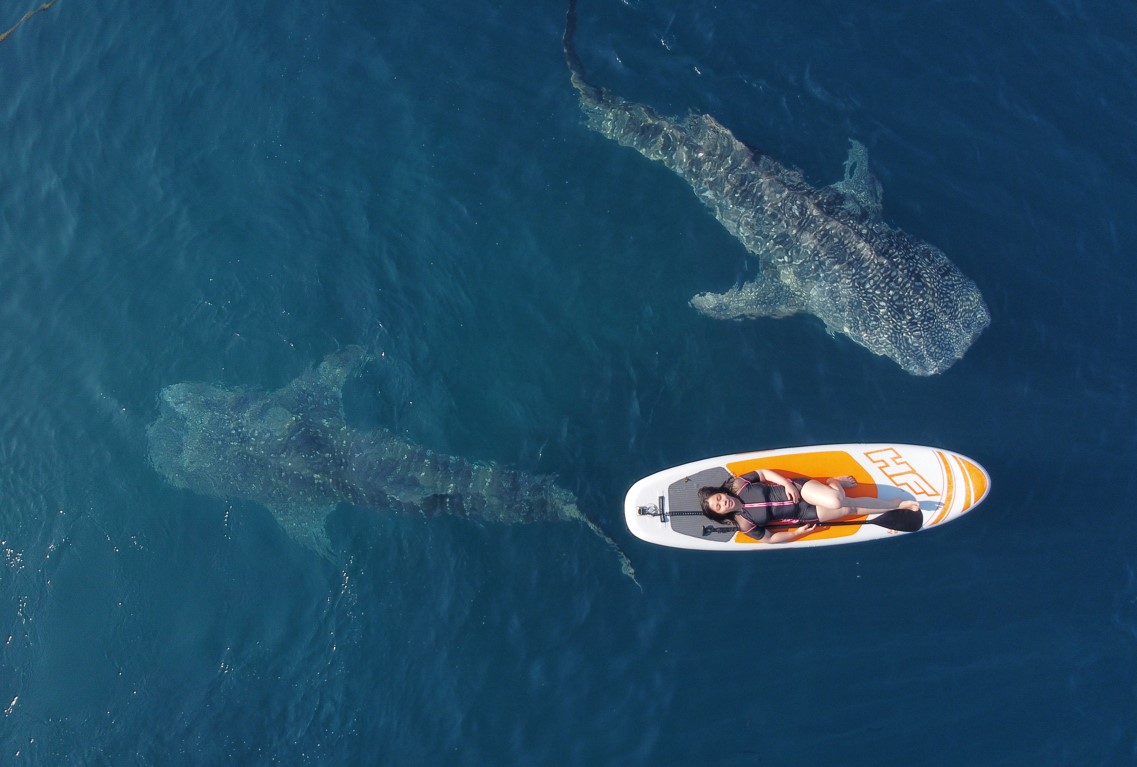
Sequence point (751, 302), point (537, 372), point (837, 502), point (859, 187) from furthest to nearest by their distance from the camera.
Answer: point (859, 187), point (751, 302), point (537, 372), point (837, 502)

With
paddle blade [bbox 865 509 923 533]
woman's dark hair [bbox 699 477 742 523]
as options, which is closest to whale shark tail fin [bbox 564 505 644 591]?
woman's dark hair [bbox 699 477 742 523]

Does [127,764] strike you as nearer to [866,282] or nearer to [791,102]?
[866,282]

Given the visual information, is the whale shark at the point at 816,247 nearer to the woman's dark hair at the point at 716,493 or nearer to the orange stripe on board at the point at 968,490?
the orange stripe on board at the point at 968,490

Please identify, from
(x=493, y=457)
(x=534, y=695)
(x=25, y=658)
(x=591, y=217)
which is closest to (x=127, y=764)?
(x=25, y=658)

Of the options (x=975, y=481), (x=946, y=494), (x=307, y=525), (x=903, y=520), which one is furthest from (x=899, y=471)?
(x=307, y=525)

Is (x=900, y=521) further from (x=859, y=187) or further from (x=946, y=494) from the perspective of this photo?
(x=859, y=187)

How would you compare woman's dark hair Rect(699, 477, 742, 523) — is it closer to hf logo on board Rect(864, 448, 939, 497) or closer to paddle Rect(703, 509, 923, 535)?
paddle Rect(703, 509, 923, 535)

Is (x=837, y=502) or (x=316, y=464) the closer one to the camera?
(x=837, y=502)

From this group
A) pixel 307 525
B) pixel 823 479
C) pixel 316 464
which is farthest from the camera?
pixel 316 464

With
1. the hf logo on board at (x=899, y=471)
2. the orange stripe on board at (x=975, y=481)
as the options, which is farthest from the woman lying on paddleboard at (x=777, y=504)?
the orange stripe on board at (x=975, y=481)
